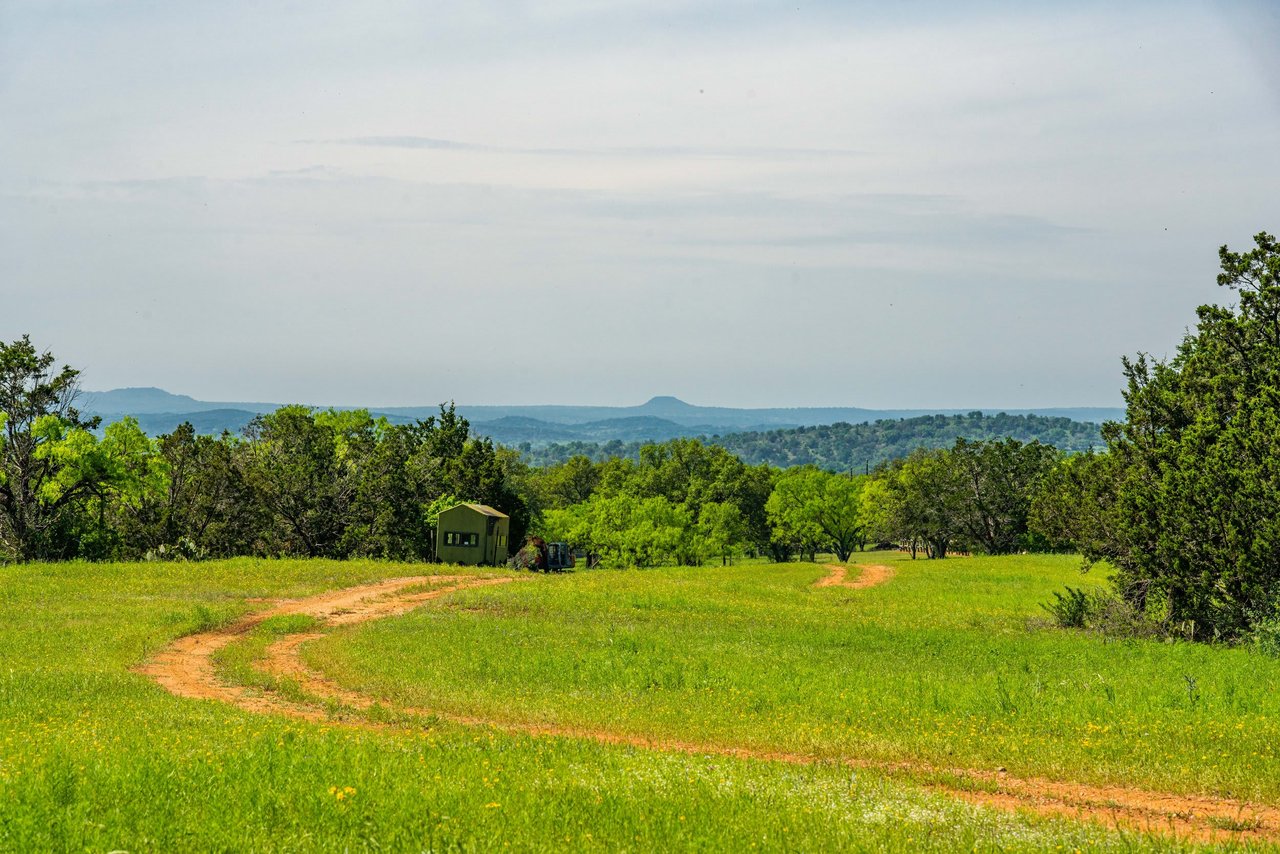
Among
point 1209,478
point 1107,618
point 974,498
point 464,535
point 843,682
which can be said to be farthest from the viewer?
point 974,498

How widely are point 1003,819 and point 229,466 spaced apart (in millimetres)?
65166

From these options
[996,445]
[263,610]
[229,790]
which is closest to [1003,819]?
[229,790]

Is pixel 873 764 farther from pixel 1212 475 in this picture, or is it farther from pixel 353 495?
pixel 353 495

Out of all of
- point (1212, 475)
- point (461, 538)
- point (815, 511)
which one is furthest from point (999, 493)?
point (1212, 475)

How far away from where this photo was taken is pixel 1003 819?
11273mm

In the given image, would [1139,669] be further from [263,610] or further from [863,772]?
[263,610]

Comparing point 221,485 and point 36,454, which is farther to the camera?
point 221,485

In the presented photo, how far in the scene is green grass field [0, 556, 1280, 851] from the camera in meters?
9.80

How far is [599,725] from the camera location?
19.0 m

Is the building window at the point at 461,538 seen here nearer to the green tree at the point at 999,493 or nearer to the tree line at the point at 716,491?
the tree line at the point at 716,491

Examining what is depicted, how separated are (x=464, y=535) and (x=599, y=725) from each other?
158 feet

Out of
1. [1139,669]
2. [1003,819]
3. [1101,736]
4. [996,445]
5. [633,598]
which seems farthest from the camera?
[996,445]

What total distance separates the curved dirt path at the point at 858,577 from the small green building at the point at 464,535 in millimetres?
22227

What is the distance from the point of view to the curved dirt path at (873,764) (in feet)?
41.3
